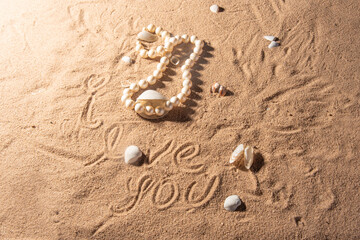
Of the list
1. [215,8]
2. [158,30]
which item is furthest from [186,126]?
[215,8]

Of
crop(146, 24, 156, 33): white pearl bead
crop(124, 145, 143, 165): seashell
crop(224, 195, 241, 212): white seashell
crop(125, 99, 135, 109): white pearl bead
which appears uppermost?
crop(146, 24, 156, 33): white pearl bead

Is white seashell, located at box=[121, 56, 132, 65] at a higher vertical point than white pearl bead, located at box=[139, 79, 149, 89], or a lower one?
higher

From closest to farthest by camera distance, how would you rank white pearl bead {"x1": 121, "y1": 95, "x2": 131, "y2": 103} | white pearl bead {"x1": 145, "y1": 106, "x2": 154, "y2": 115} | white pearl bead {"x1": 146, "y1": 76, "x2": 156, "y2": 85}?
white pearl bead {"x1": 145, "y1": 106, "x2": 154, "y2": 115} → white pearl bead {"x1": 121, "y1": 95, "x2": 131, "y2": 103} → white pearl bead {"x1": 146, "y1": 76, "x2": 156, "y2": 85}

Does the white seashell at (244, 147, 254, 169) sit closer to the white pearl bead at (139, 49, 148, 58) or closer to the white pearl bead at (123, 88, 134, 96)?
the white pearl bead at (123, 88, 134, 96)

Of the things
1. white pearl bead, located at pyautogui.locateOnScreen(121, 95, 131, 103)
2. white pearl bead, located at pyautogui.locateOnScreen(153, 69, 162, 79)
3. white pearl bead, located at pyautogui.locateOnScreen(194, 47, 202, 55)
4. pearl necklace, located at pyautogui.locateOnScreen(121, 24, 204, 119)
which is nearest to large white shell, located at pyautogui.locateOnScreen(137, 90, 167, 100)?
pearl necklace, located at pyautogui.locateOnScreen(121, 24, 204, 119)

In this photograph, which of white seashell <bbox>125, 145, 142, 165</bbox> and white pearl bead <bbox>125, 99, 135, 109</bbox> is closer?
white seashell <bbox>125, 145, 142, 165</bbox>

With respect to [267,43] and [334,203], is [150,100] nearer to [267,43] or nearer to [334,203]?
[267,43]

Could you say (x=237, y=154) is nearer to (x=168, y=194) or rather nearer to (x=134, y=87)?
(x=168, y=194)

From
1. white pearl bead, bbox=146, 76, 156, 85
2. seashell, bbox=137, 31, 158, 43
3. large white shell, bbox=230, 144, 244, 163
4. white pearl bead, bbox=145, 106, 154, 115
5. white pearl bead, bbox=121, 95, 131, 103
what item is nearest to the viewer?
large white shell, bbox=230, 144, 244, 163

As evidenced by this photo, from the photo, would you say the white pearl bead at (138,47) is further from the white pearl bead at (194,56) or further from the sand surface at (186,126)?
the white pearl bead at (194,56)
